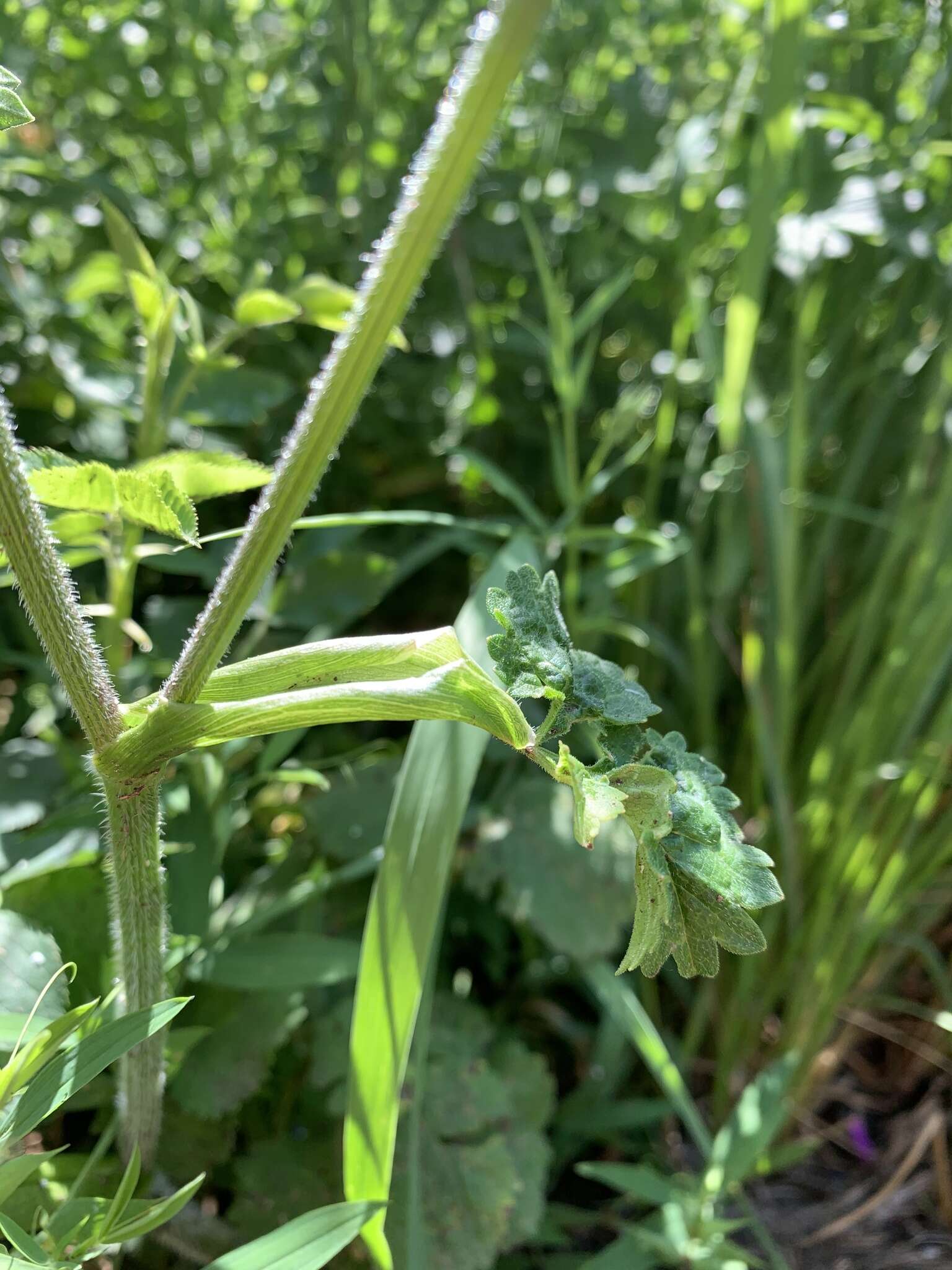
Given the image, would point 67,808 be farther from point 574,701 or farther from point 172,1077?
point 574,701

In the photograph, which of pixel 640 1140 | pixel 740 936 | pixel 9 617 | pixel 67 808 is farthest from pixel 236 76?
pixel 640 1140

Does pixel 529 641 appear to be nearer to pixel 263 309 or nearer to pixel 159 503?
pixel 159 503

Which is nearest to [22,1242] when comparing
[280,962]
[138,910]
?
[138,910]

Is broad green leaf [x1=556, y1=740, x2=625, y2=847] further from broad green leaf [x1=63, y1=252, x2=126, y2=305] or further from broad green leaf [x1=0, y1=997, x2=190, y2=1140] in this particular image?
broad green leaf [x1=63, y1=252, x2=126, y2=305]

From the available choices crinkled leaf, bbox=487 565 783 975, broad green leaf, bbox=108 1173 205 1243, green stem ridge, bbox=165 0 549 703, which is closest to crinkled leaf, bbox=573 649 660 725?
crinkled leaf, bbox=487 565 783 975

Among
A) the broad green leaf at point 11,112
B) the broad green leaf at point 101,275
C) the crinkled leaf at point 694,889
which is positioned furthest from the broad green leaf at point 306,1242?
the broad green leaf at point 101,275
